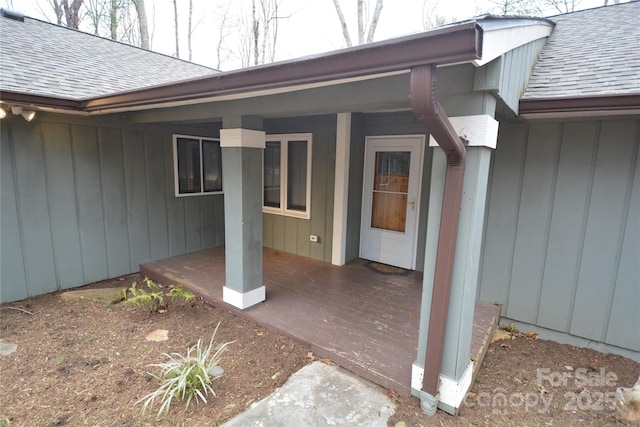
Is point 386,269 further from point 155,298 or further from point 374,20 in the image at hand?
point 374,20

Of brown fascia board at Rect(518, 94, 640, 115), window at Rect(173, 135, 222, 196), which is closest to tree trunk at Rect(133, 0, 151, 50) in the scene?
window at Rect(173, 135, 222, 196)

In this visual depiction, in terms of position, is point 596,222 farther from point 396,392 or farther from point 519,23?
point 396,392

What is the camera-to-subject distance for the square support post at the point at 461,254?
188 cm

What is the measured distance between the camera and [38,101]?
336cm

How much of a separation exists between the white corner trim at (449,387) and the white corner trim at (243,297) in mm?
1852

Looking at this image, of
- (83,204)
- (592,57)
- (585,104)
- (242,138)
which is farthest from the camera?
(83,204)

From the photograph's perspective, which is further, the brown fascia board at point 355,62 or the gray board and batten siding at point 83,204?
the gray board and batten siding at point 83,204

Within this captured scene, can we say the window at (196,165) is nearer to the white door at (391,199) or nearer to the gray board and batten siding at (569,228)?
the white door at (391,199)

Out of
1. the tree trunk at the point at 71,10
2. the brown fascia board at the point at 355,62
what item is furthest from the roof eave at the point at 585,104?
the tree trunk at the point at 71,10

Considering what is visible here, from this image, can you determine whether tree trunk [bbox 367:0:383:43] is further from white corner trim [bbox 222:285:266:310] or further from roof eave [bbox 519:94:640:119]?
white corner trim [bbox 222:285:266:310]

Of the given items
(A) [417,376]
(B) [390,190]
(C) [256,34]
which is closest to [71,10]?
(C) [256,34]

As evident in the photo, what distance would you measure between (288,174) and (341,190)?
1069mm

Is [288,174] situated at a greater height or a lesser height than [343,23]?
lesser

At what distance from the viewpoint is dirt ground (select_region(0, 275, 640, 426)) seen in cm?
216
